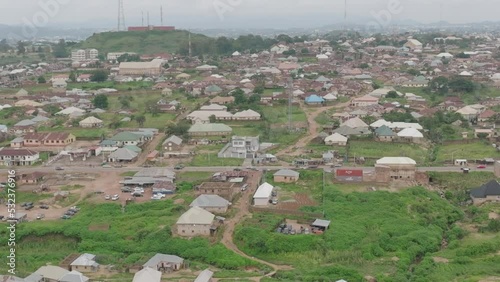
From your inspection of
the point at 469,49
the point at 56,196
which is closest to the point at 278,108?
the point at 56,196

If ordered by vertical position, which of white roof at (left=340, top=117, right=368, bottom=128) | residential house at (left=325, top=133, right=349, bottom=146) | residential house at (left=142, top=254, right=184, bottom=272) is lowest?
residential house at (left=142, top=254, right=184, bottom=272)

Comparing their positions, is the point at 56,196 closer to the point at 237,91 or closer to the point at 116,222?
the point at 116,222

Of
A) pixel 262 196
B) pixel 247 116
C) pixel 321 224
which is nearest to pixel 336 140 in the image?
pixel 247 116

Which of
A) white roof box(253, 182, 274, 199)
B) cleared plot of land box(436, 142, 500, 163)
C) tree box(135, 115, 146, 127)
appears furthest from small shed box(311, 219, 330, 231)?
tree box(135, 115, 146, 127)

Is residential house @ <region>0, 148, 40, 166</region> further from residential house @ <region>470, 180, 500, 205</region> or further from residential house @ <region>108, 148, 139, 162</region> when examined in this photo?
residential house @ <region>470, 180, 500, 205</region>

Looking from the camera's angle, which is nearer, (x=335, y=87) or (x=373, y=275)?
(x=373, y=275)

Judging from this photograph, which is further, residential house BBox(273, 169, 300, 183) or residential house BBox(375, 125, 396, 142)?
residential house BBox(375, 125, 396, 142)
